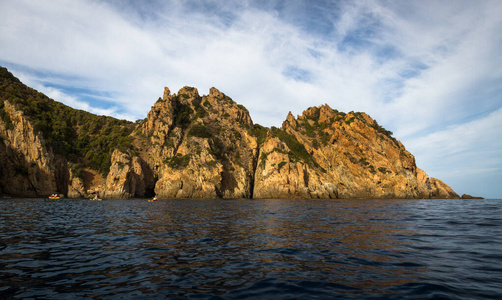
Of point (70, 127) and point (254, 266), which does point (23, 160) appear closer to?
point (70, 127)

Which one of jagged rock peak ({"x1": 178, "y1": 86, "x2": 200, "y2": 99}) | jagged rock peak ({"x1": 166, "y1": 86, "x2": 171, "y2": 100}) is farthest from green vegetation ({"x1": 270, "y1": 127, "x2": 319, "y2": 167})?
jagged rock peak ({"x1": 166, "y1": 86, "x2": 171, "y2": 100})

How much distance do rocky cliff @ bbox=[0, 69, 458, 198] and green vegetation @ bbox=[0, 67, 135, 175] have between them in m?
0.46

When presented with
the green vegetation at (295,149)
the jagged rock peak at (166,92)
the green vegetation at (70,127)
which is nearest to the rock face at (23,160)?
the green vegetation at (70,127)

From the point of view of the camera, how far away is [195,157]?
86.2m

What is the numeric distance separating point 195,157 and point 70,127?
5973 cm

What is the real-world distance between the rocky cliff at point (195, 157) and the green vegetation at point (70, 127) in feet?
1.50

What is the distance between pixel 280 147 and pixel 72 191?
7101 centimetres

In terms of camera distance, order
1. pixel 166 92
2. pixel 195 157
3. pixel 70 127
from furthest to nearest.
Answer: pixel 166 92, pixel 70 127, pixel 195 157

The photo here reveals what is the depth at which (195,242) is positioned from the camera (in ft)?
40.8

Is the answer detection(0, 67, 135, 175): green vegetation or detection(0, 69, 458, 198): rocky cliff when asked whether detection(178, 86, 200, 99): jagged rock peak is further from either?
detection(0, 67, 135, 175): green vegetation

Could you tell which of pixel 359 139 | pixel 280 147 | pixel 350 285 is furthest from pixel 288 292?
pixel 359 139

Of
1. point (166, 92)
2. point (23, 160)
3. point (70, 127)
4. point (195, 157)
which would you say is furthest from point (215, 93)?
point (23, 160)

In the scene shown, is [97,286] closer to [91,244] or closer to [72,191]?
[91,244]

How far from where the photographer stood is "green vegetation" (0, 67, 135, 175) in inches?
3221
